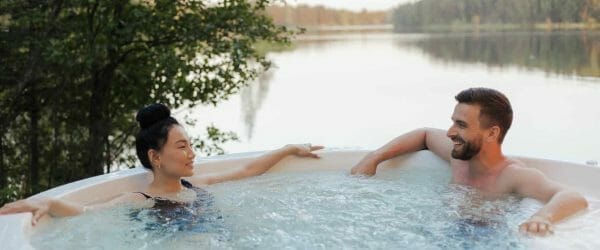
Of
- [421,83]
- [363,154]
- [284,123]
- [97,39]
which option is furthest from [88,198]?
[421,83]

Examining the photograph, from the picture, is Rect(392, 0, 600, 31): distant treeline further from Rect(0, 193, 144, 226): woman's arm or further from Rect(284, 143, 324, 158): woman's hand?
Rect(0, 193, 144, 226): woman's arm

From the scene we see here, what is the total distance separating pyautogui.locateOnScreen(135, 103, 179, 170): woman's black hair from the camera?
2.08 metres

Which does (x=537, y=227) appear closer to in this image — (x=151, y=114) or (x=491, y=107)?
(x=491, y=107)

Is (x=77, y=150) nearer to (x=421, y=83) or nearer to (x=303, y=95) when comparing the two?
(x=303, y=95)

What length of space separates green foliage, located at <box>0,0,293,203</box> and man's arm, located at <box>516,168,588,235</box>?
5.67ft

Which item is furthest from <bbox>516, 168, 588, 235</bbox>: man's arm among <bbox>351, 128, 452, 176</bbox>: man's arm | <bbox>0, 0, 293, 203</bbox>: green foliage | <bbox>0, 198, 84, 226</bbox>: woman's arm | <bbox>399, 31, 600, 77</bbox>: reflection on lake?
<bbox>399, 31, 600, 77</bbox>: reflection on lake

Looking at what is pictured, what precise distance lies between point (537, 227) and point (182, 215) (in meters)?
0.92

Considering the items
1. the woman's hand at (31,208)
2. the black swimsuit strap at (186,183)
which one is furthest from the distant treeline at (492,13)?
the woman's hand at (31,208)

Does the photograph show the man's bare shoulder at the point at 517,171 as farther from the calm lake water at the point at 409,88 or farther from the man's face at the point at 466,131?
the calm lake water at the point at 409,88

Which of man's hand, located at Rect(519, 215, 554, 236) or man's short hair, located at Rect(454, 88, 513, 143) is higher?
man's short hair, located at Rect(454, 88, 513, 143)

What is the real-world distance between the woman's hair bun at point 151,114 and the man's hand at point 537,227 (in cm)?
100

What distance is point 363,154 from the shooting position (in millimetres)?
2717

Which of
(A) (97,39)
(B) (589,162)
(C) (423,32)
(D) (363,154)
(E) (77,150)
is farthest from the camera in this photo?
(C) (423,32)

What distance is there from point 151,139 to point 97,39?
1.67 meters
